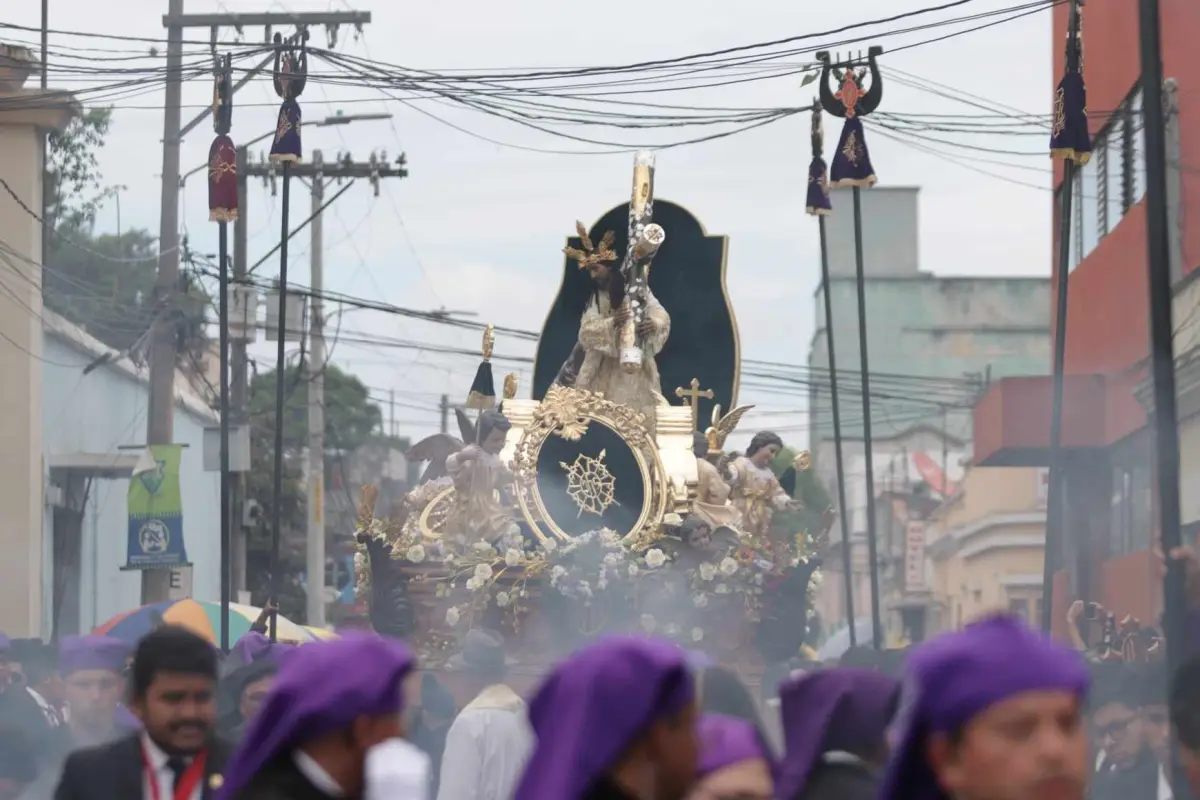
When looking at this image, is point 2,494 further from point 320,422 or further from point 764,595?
point 764,595

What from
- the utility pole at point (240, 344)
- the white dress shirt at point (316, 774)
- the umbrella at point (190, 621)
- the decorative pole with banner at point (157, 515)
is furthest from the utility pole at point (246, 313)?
the white dress shirt at point (316, 774)

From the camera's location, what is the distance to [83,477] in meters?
31.0

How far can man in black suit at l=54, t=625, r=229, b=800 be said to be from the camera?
17.2ft

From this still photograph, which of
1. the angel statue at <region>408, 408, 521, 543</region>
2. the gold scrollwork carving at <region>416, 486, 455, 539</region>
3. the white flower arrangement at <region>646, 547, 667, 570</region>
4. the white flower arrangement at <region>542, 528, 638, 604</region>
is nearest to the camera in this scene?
the white flower arrangement at <region>542, 528, 638, 604</region>

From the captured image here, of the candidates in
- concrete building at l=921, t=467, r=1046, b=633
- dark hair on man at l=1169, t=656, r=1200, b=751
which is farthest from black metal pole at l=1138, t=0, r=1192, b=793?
concrete building at l=921, t=467, r=1046, b=633

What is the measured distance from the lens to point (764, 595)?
658 inches

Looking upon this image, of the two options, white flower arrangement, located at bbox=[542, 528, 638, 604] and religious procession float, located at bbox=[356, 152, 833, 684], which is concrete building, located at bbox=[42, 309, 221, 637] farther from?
white flower arrangement, located at bbox=[542, 528, 638, 604]

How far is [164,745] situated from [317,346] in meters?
28.9

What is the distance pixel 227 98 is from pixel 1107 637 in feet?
24.5

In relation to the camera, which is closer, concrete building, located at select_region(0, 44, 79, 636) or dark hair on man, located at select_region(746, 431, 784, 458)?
dark hair on man, located at select_region(746, 431, 784, 458)

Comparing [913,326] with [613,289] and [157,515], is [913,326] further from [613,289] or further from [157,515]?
[613,289]

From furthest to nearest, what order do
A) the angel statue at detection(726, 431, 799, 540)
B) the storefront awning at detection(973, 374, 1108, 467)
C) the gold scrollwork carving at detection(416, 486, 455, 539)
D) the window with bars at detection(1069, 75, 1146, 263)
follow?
the storefront awning at detection(973, 374, 1108, 467)
the window with bars at detection(1069, 75, 1146, 263)
the angel statue at detection(726, 431, 799, 540)
the gold scrollwork carving at detection(416, 486, 455, 539)

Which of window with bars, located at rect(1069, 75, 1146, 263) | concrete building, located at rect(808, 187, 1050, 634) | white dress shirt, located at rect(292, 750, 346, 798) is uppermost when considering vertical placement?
concrete building, located at rect(808, 187, 1050, 634)

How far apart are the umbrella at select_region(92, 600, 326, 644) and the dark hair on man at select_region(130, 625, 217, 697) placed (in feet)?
25.8
